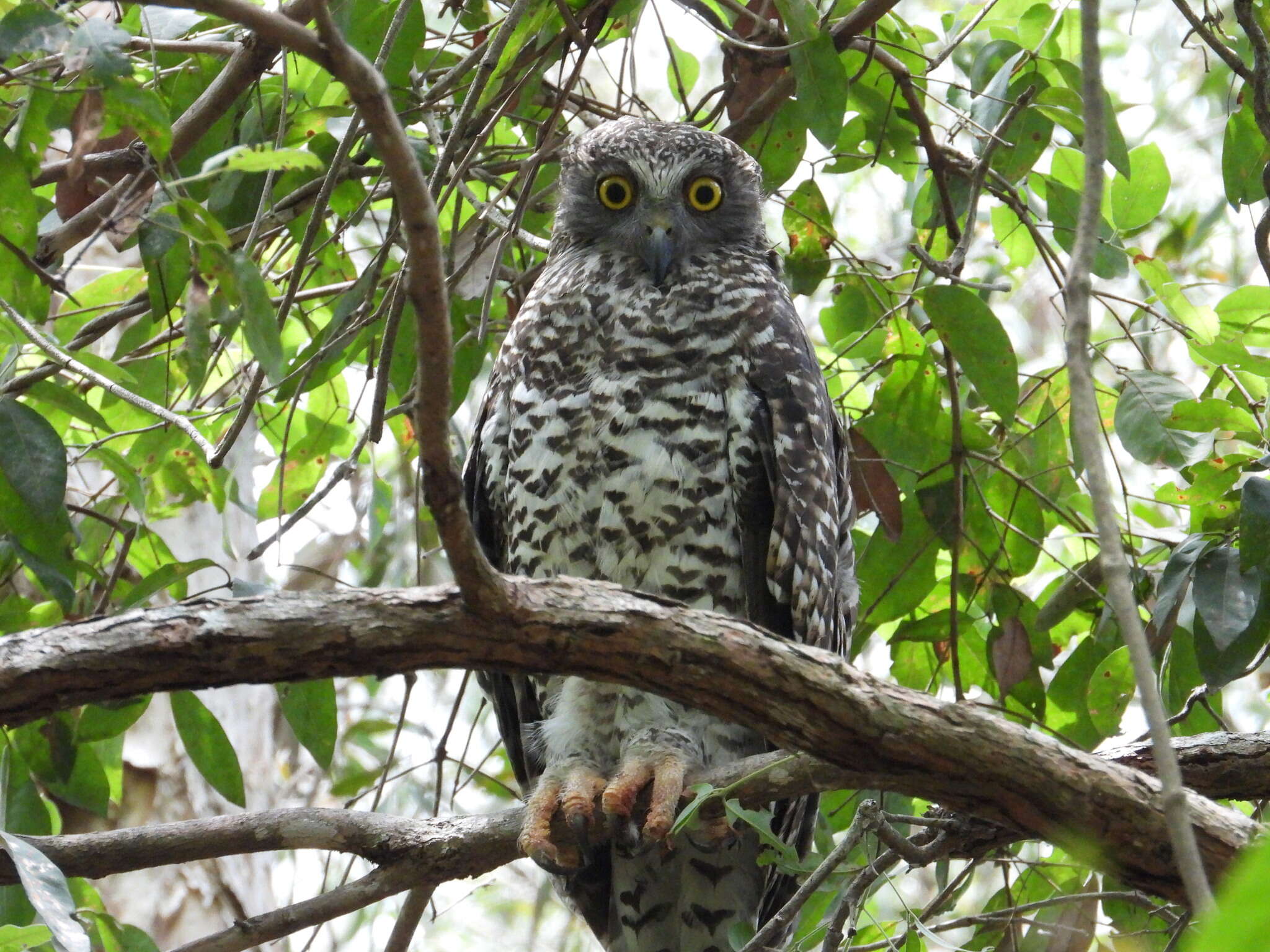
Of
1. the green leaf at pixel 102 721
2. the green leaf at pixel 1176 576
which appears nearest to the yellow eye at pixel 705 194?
the green leaf at pixel 1176 576

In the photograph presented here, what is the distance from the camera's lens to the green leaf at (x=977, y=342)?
3207mm

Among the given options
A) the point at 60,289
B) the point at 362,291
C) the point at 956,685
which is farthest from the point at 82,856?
the point at 956,685

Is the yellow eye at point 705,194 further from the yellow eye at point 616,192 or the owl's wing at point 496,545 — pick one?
the owl's wing at point 496,545

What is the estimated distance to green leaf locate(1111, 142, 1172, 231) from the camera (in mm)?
3369

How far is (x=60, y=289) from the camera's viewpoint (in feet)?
7.93

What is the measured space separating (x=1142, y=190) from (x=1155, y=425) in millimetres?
801

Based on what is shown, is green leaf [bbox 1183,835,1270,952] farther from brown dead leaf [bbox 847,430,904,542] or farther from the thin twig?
brown dead leaf [bbox 847,430,904,542]

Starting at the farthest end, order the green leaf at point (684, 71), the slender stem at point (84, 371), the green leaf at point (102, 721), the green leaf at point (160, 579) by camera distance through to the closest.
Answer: the green leaf at point (684, 71) < the green leaf at point (102, 721) < the green leaf at point (160, 579) < the slender stem at point (84, 371)

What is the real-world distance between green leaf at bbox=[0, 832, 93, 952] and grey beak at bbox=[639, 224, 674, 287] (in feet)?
6.79

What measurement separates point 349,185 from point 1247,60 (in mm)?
2690

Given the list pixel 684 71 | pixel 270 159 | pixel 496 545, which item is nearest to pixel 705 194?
pixel 684 71

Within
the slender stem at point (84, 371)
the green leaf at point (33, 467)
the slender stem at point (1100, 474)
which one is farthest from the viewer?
the green leaf at point (33, 467)

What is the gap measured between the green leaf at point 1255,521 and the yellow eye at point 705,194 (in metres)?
1.74

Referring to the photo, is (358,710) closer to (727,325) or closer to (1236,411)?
(727,325)
